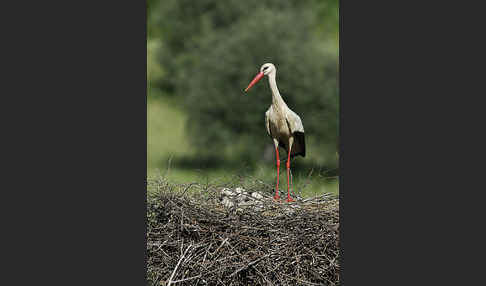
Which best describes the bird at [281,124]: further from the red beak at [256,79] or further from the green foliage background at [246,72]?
the green foliage background at [246,72]

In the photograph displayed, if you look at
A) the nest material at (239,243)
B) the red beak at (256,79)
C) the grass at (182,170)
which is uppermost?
the red beak at (256,79)

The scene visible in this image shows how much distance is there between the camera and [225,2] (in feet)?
21.8

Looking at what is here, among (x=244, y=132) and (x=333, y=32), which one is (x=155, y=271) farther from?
(x=333, y=32)

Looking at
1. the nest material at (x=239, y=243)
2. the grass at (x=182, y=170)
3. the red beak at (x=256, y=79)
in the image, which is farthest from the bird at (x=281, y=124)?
the nest material at (x=239, y=243)

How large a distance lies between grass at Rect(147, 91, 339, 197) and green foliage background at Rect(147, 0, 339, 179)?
0.09m

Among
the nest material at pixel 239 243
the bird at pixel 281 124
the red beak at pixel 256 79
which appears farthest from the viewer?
the red beak at pixel 256 79

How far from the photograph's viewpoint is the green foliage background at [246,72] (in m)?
6.14

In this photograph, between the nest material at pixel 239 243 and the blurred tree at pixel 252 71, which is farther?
the blurred tree at pixel 252 71

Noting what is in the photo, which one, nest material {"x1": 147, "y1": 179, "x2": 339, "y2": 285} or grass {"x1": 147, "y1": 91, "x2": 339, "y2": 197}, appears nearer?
nest material {"x1": 147, "y1": 179, "x2": 339, "y2": 285}

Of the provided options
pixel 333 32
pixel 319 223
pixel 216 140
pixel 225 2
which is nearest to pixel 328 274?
pixel 319 223

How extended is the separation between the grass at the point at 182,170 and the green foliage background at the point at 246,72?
9 cm

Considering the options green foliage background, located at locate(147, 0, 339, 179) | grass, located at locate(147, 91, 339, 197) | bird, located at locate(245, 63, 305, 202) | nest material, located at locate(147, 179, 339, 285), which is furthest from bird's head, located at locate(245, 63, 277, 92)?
nest material, located at locate(147, 179, 339, 285)

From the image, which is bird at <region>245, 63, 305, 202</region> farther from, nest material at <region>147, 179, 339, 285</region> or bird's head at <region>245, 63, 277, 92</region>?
nest material at <region>147, 179, 339, 285</region>

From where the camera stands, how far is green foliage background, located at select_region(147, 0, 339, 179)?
614 cm
